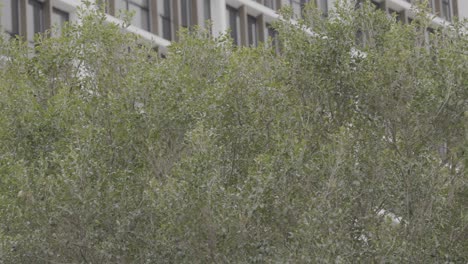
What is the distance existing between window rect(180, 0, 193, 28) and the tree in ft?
72.5

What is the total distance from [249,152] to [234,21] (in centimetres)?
2714

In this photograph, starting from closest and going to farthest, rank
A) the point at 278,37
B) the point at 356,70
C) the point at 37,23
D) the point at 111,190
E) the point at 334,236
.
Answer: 1. the point at 334,236
2. the point at 111,190
3. the point at 356,70
4. the point at 278,37
5. the point at 37,23

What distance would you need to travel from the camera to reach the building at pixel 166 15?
42500 millimetres

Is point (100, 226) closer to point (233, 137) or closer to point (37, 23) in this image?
point (233, 137)

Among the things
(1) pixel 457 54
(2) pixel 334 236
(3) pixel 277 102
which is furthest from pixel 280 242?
(1) pixel 457 54

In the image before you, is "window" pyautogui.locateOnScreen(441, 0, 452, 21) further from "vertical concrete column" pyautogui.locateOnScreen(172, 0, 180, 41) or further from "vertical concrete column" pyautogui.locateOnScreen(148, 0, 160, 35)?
"vertical concrete column" pyautogui.locateOnScreen(148, 0, 160, 35)

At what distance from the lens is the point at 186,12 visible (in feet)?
163

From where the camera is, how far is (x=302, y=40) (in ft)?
85.3

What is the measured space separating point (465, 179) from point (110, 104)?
7.00 m

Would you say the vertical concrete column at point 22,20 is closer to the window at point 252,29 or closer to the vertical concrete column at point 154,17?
the vertical concrete column at point 154,17

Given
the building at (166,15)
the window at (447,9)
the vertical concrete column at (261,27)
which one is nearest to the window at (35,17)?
the building at (166,15)

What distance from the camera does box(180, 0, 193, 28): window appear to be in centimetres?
4941

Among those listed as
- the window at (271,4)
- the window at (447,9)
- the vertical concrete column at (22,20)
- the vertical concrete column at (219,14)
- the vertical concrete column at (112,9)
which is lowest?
the vertical concrete column at (22,20)

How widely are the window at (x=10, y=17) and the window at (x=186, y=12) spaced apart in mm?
8578
